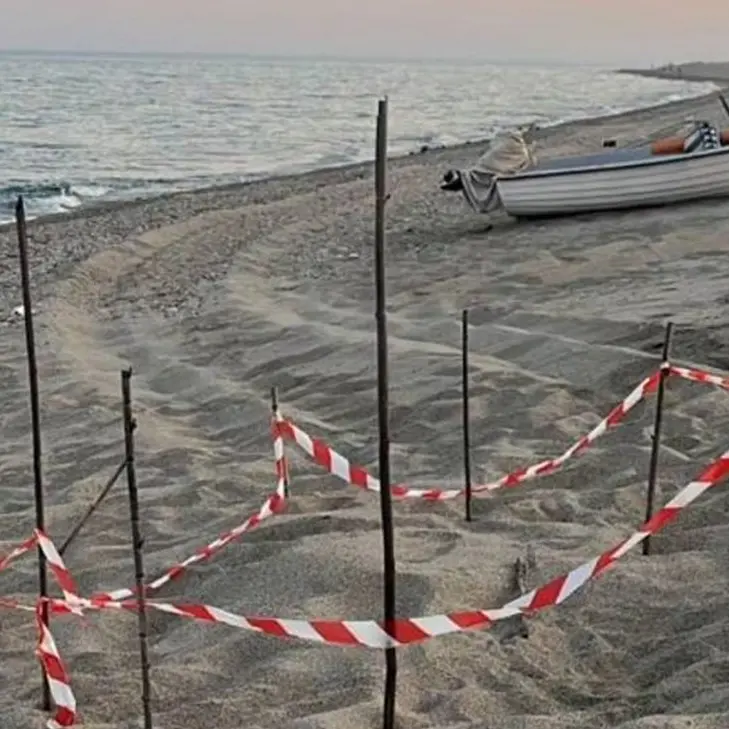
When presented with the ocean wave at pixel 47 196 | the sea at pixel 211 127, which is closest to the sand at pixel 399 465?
the sea at pixel 211 127

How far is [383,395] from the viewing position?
324cm

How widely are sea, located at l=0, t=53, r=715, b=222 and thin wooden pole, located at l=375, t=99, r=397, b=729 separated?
5866 mm

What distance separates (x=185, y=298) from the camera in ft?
40.2

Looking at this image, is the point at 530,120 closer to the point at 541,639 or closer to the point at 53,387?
the point at 53,387

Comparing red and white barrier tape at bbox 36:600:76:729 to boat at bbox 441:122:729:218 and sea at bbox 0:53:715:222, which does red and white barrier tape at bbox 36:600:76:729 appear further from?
boat at bbox 441:122:729:218

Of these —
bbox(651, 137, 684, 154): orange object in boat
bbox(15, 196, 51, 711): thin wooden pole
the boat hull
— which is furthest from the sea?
bbox(651, 137, 684, 154): orange object in boat

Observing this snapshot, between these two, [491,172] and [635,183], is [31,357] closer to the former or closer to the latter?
[635,183]

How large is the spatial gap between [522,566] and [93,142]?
3392 cm

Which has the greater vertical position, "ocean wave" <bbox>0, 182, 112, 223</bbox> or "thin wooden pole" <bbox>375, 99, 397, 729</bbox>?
"thin wooden pole" <bbox>375, 99, 397, 729</bbox>

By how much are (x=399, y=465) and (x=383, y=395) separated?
3.39 m

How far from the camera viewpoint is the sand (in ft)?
12.9

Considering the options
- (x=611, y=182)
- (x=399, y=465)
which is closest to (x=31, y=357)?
(x=399, y=465)

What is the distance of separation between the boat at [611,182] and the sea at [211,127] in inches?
236

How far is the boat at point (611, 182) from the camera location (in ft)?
46.4
